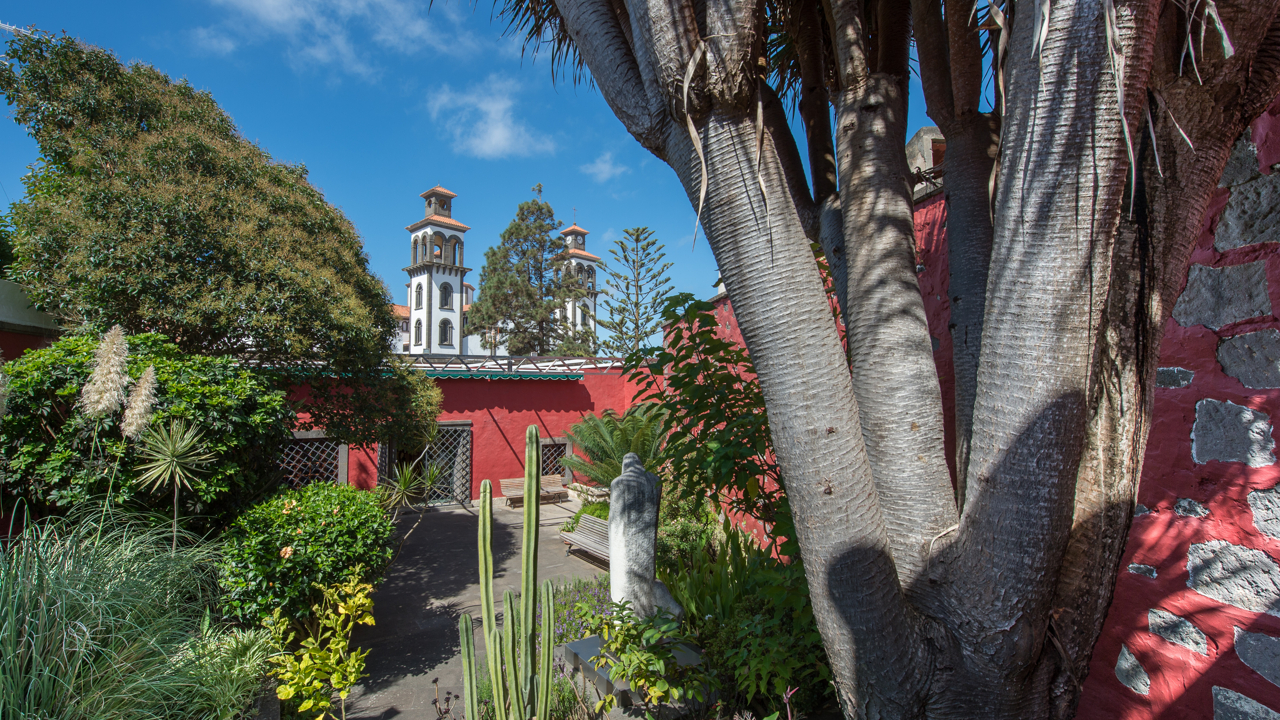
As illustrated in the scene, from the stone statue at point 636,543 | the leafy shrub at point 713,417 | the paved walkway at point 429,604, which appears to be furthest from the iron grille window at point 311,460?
the leafy shrub at point 713,417

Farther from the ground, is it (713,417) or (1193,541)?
(713,417)

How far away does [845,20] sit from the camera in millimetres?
2238

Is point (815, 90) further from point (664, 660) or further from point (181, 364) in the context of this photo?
point (181, 364)

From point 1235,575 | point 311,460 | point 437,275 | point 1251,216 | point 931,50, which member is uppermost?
point 437,275

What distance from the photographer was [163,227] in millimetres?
4648

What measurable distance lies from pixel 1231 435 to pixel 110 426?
5.93 m

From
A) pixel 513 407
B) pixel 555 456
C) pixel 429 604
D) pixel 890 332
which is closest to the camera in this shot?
pixel 890 332

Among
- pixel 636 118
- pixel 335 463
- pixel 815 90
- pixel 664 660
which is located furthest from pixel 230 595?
pixel 335 463

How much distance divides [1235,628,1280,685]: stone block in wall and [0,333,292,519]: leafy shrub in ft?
17.8

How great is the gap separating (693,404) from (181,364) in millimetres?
3906

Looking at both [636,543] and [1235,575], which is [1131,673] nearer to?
[1235,575]

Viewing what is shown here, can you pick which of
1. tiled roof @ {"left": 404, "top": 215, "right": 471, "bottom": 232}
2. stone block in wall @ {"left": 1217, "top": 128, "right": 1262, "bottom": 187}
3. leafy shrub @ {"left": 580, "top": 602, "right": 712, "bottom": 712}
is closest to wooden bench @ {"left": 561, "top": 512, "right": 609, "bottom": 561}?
leafy shrub @ {"left": 580, "top": 602, "right": 712, "bottom": 712}

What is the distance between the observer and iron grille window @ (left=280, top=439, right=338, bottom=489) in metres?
8.90

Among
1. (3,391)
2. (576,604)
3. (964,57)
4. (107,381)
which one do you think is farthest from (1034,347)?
(3,391)
